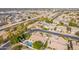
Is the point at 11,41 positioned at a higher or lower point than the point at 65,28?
lower

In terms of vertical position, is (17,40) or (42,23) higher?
(42,23)

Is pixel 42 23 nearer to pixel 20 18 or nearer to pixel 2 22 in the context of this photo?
pixel 20 18

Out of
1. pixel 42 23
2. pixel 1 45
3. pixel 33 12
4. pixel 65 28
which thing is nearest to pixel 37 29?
pixel 42 23

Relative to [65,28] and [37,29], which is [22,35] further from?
[65,28]
